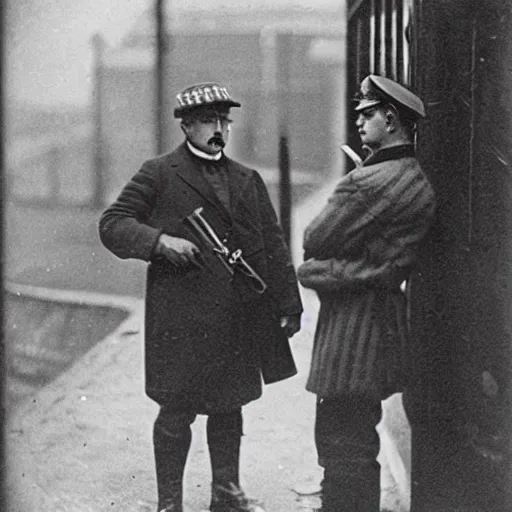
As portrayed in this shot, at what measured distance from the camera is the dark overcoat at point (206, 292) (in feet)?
14.7

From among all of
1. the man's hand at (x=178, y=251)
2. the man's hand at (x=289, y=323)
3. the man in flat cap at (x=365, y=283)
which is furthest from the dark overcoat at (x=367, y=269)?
the man's hand at (x=178, y=251)

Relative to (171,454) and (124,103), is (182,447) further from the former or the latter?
(124,103)

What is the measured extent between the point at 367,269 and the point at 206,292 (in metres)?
0.68

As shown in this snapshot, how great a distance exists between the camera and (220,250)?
448 centimetres

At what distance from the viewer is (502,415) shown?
461cm

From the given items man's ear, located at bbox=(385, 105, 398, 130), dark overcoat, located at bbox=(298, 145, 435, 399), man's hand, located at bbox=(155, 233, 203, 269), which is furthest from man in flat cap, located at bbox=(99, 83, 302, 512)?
man's ear, located at bbox=(385, 105, 398, 130)

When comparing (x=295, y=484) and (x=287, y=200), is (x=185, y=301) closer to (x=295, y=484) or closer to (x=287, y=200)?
(x=287, y=200)

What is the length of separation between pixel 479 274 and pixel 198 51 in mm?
1508

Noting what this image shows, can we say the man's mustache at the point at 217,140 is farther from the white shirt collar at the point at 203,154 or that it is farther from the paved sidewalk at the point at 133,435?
the paved sidewalk at the point at 133,435

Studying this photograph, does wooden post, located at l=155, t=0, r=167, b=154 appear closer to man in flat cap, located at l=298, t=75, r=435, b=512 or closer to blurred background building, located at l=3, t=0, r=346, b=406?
blurred background building, located at l=3, t=0, r=346, b=406

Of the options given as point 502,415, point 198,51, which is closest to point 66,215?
point 198,51

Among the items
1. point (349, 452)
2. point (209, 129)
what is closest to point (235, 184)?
point (209, 129)

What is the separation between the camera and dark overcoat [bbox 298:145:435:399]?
449 cm

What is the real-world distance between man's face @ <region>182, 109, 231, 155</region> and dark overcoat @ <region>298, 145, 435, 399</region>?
52 centimetres
